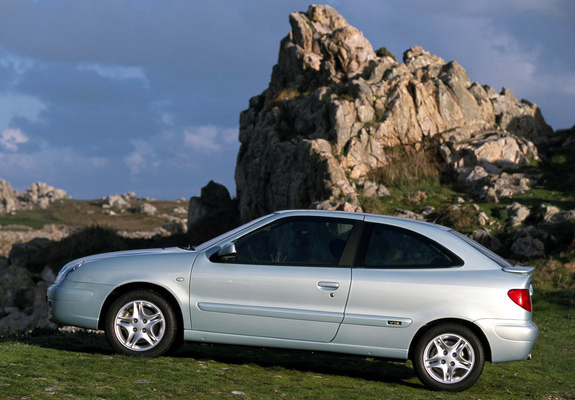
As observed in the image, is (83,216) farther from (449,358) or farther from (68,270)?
(449,358)

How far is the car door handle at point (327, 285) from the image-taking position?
6.32 meters

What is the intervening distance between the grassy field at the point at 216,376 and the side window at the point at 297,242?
45.1 inches

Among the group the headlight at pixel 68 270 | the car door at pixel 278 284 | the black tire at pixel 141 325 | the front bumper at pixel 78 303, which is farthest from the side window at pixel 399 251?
the headlight at pixel 68 270

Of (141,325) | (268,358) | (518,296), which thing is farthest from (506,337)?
(141,325)

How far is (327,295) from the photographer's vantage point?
6332 mm

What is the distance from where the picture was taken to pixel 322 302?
20.8 feet

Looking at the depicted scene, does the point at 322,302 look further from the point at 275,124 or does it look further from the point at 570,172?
the point at 275,124

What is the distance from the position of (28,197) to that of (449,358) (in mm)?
123231

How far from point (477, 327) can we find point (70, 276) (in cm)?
463

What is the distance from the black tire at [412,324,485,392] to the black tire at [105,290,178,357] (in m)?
2.77

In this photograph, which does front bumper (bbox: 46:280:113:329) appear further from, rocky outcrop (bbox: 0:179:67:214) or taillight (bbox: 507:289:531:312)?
rocky outcrop (bbox: 0:179:67:214)

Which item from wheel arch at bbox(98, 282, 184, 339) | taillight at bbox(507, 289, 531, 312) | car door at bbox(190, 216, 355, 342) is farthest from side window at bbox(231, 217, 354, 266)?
taillight at bbox(507, 289, 531, 312)

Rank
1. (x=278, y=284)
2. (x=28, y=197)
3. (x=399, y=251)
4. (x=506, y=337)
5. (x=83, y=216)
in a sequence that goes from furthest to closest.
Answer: (x=28, y=197) < (x=83, y=216) < (x=399, y=251) < (x=278, y=284) < (x=506, y=337)

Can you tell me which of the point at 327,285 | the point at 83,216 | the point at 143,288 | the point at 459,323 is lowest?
the point at 459,323
